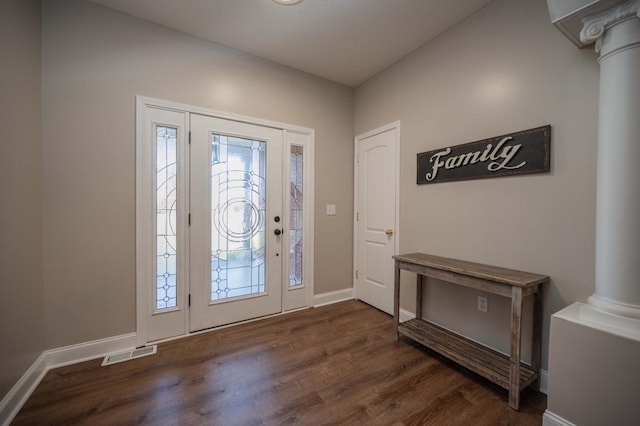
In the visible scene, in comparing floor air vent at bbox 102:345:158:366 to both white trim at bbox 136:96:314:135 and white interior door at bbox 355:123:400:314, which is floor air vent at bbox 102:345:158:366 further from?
white interior door at bbox 355:123:400:314

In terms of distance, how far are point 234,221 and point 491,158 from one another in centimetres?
239

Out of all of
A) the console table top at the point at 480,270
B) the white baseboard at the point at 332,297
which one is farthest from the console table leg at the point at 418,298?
the white baseboard at the point at 332,297

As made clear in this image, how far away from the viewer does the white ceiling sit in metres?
2.05

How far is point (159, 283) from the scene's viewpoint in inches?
92.2

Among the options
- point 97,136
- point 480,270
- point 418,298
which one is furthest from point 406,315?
point 97,136

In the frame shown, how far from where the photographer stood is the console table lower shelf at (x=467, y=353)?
64.8 inches

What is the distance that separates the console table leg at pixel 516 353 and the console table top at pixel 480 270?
80 mm

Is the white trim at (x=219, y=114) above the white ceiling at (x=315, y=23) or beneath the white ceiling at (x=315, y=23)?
beneath

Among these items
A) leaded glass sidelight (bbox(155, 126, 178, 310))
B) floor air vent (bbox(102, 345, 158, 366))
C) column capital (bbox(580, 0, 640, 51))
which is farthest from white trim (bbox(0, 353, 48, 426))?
column capital (bbox(580, 0, 640, 51))

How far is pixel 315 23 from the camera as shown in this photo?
2250 millimetres

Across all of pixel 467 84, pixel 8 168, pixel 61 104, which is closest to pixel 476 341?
pixel 467 84

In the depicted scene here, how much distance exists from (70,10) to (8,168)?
4.44ft

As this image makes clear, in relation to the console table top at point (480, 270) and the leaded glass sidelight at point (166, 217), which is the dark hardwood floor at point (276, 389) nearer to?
the leaded glass sidelight at point (166, 217)

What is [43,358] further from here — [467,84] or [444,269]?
[467,84]
